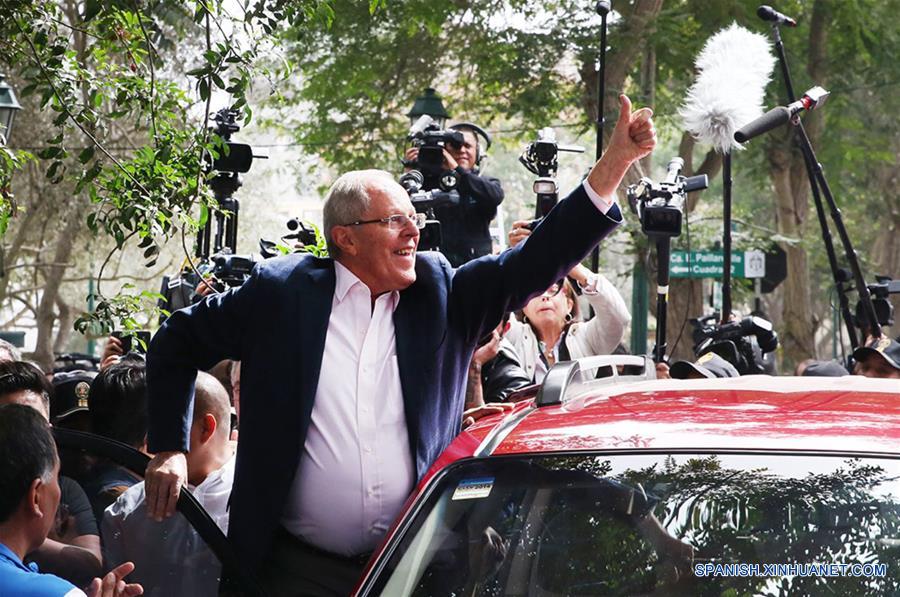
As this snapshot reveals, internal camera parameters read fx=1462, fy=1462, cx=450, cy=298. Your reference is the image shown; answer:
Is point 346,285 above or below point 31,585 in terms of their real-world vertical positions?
above

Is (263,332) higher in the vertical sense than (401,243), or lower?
lower

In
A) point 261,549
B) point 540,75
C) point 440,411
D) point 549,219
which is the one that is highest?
point 540,75

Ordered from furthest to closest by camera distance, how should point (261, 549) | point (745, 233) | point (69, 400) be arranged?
point (745, 233) → point (69, 400) → point (261, 549)

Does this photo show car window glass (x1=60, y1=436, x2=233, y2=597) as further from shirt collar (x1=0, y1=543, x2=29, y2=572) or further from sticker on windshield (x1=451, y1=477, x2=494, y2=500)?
sticker on windshield (x1=451, y1=477, x2=494, y2=500)

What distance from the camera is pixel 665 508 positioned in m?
3.15

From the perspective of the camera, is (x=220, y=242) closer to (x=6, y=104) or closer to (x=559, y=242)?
(x=6, y=104)

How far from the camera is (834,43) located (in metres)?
18.7

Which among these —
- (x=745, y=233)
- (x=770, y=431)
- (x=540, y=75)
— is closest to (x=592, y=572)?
(x=770, y=431)

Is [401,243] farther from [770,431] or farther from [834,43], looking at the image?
[834,43]

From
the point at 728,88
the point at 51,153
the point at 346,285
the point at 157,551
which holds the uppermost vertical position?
the point at 728,88

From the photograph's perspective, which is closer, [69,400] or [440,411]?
[440,411]


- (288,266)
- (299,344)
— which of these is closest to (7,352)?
(288,266)

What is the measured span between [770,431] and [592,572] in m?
0.50

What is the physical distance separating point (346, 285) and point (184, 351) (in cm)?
51
